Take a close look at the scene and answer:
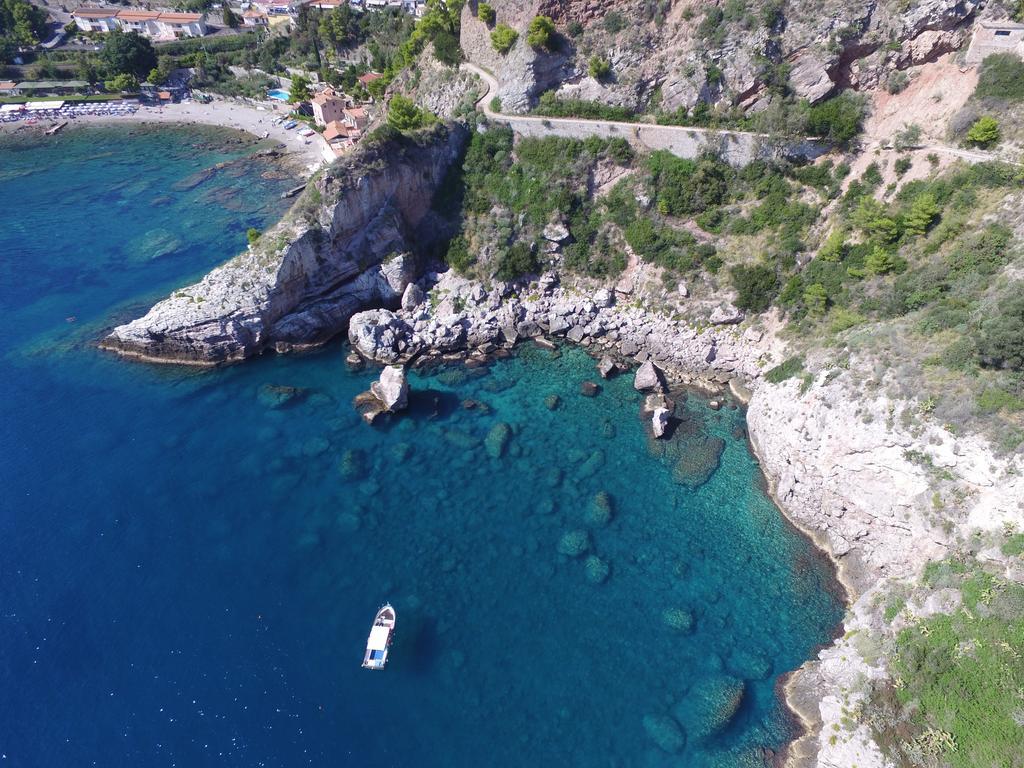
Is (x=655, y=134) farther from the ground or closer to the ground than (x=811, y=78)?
closer to the ground

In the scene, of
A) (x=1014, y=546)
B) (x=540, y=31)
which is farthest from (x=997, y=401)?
(x=540, y=31)

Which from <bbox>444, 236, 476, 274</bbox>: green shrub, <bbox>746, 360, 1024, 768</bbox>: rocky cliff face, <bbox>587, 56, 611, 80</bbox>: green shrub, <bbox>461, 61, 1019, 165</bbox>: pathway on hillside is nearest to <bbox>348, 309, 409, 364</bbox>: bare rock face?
<bbox>444, 236, 476, 274</bbox>: green shrub

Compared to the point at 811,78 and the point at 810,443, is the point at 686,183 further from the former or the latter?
the point at 810,443

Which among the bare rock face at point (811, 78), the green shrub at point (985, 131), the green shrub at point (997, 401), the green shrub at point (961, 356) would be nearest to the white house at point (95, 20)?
the bare rock face at point (811, 78)

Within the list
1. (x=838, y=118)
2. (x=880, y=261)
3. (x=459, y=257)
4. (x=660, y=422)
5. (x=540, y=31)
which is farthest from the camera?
(x=459, y=257)

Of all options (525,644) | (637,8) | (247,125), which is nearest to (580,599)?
(525,644)

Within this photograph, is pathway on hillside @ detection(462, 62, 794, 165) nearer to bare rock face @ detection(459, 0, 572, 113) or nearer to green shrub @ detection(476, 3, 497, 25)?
bare rock face @ detection(459, 0, 572, 113)

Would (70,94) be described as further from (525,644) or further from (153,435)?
(525,644)
